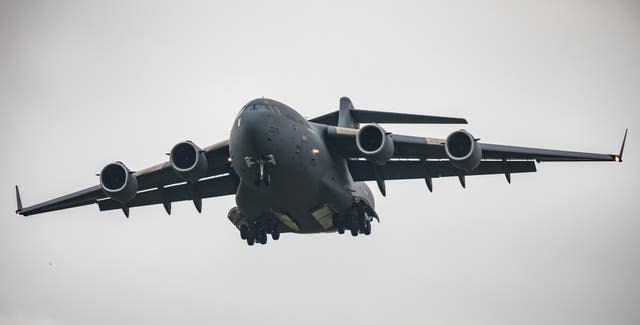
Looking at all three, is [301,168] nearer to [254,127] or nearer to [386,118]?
[254,127]

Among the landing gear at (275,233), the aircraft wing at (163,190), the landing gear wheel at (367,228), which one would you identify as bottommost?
the landing gear wheel at (367,228)

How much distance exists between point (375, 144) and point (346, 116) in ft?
12.9

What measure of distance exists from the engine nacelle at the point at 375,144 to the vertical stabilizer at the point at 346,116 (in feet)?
12.1

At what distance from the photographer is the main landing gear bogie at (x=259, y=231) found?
21.1 meters

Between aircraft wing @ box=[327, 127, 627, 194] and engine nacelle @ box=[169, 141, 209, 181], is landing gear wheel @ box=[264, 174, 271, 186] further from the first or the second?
aircraft wing @ box=[327, 127, 627, 194]

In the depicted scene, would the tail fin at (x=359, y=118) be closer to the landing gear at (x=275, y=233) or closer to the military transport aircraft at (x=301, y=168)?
the military transport aircraft at (x=301, y=168)

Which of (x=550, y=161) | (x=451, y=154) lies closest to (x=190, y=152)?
(x=451, y=154)

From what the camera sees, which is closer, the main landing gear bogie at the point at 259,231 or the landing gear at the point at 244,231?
the main landing gear bogie at the point at 259,231

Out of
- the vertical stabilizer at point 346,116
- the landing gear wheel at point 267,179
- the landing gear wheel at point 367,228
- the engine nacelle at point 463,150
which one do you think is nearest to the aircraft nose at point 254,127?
the landing gear wheel at point 267,179

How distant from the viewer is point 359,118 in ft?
74.0

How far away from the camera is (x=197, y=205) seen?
22156 millimetres

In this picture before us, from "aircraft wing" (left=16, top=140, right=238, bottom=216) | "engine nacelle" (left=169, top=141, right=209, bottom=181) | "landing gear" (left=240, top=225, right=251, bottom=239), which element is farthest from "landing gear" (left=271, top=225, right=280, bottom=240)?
"engine nacelle" (left=169, top=141, right=209, bottom=181)

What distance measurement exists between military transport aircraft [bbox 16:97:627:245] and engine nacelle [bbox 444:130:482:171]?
23 millimetres

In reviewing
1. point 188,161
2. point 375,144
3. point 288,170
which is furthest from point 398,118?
point 188,161
